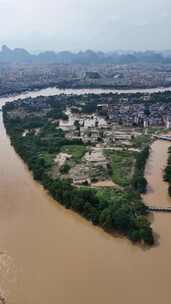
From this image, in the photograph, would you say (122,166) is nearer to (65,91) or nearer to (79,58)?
(65,91)

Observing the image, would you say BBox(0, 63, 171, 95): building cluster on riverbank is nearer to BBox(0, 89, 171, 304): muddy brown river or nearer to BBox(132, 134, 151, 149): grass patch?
BBox(132, 134, 151, 149): grass patch

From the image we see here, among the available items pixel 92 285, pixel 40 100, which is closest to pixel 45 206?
pixel 92 285

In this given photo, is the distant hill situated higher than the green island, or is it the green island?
the green island

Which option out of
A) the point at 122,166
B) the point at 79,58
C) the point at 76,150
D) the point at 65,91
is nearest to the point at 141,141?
the point at 76,150

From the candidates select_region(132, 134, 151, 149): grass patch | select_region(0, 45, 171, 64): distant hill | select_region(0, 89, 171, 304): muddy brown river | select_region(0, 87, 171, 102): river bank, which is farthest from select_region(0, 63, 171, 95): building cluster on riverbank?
select_region(0, 45, 171, 64): distant hill

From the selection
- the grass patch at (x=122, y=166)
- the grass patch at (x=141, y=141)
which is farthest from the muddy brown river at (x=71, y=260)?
the grass patch at (x=141, y=141)

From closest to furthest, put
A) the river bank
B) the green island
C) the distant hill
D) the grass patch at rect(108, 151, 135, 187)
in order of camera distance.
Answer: the green island, the grass patch at rect(108, 151, 135, 187), the river bank, the distant hill
